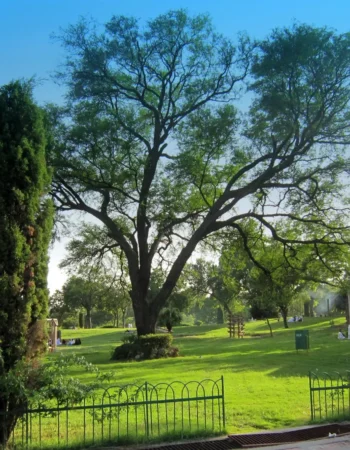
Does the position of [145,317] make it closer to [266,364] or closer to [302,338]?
[302,338]

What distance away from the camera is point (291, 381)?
44.4 feet

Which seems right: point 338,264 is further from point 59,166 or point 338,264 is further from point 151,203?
point 59,166

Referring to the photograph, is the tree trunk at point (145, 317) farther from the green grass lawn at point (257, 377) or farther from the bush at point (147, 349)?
the green grass lawn at point (257, 377)

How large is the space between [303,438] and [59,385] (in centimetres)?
394

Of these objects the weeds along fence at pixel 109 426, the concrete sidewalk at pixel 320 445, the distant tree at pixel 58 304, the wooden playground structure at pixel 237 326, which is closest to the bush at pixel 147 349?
the weeds along fence at pixel 109 426

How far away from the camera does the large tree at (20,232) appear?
7.71 metres

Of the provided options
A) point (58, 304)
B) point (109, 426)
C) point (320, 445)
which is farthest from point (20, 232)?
point (58, 304)

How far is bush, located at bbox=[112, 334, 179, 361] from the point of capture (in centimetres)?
2289

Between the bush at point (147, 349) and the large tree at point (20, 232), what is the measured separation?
1528cm

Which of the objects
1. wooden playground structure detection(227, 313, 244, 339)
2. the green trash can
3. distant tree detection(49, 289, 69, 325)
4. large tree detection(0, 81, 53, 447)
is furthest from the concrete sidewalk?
distant tree detection(49, 289, 69, 325)

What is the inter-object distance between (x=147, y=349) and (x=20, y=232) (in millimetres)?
16055

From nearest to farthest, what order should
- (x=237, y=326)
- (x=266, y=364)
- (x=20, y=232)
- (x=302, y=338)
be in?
(x=20, y=232) < (x=266, y=364) < (x=302, y=338) < (x=237, y=326)

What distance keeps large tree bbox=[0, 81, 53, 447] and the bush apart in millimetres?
15283

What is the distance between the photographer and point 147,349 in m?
23.0
